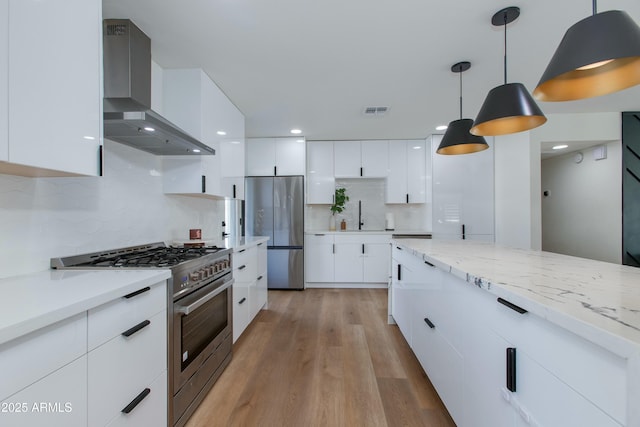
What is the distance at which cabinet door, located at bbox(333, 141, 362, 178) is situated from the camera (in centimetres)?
440

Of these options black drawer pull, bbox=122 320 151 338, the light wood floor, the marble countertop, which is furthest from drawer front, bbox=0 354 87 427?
the marble countertop

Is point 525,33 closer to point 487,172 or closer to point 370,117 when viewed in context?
point 370,117

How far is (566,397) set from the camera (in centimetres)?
70

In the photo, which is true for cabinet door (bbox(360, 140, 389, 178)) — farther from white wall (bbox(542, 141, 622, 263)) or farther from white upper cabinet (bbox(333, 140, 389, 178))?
white wall (bbox(542, 141, 622, 263))

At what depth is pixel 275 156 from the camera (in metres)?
4.21

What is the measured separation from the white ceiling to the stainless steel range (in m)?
1.46

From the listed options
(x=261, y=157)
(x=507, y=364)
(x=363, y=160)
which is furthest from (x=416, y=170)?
(x=507, y=364)

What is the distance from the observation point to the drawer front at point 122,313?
3.05 feet

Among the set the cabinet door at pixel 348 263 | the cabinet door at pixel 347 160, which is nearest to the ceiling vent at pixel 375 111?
the cabinet door at pixel 347 160

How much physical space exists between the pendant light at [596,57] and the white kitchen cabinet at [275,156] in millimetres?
3221

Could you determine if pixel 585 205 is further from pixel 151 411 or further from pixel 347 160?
pixel 151 411

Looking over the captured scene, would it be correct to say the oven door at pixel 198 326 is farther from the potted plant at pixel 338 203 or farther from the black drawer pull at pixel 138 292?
the potted plant at pixel 338 203

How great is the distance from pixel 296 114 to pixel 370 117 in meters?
0.92

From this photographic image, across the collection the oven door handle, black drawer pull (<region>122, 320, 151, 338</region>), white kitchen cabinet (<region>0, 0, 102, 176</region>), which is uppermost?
→ white kitchen cabinet (<region>0, 0, 102, 176</region>)
